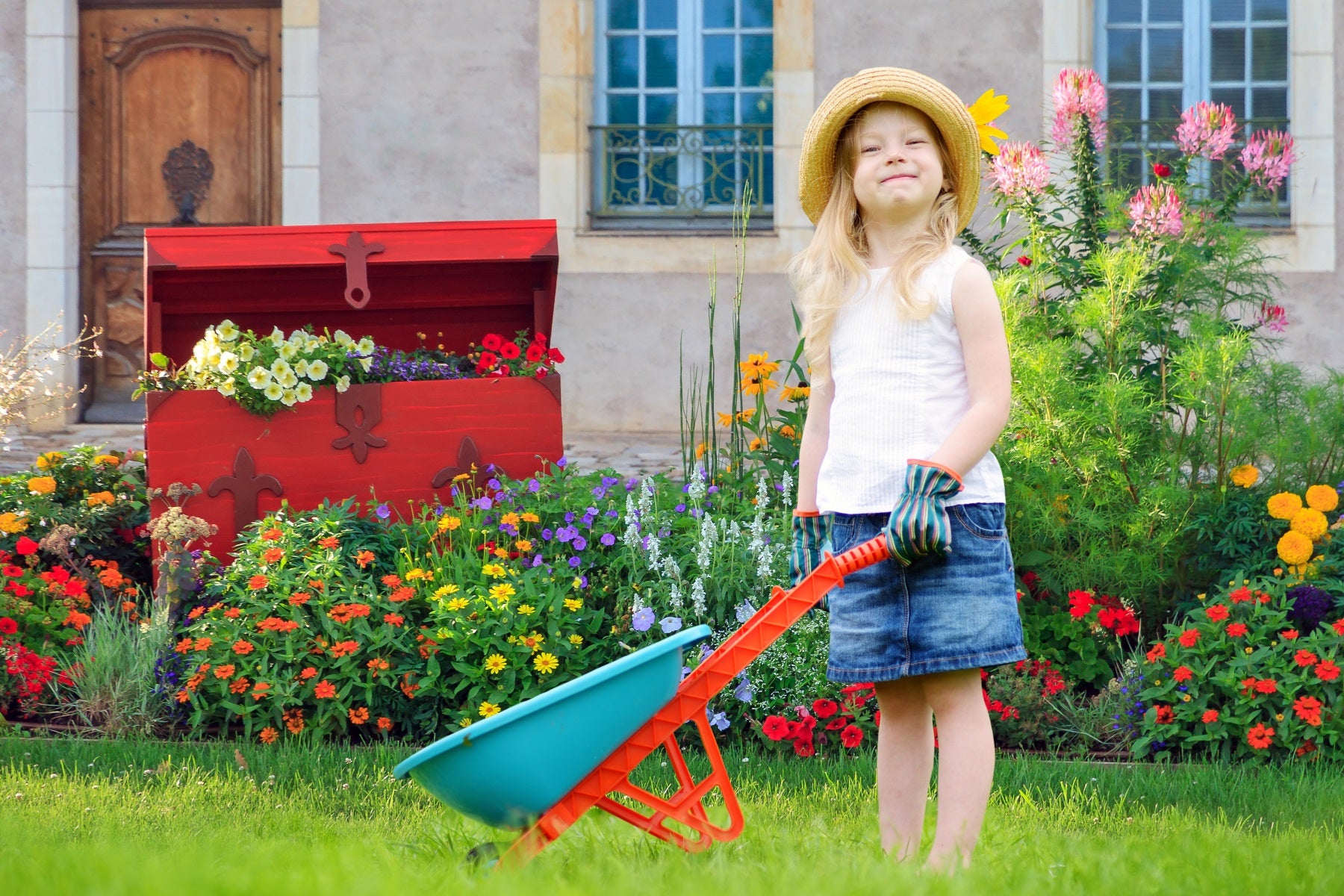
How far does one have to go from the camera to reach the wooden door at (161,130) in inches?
332

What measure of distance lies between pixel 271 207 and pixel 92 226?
1.13 m

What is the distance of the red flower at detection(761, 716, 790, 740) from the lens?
3.44 meters

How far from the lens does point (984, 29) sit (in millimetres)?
8211

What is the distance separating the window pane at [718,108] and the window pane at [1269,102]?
10.8 feet

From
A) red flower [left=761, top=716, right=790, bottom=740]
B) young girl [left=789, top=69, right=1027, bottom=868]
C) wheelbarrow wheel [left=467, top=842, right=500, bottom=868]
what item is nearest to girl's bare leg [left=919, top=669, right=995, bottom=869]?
young girl [left=789, top=69, right=1027, bottom=868]

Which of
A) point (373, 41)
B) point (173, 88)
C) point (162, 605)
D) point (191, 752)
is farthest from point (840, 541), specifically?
point (173, 88)

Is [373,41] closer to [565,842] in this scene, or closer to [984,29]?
[984,29]

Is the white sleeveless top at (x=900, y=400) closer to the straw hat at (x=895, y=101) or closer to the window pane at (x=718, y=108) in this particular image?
the straw hat at (x=895, y=101)

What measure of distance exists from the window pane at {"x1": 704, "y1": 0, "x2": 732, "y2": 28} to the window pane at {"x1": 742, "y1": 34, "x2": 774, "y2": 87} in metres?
0.16

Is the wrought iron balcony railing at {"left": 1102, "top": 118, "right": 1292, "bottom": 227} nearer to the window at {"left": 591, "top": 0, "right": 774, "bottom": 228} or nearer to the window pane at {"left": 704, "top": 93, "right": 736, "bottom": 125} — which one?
the window at {"left": 591, "top": 0, "right": 774, "bottom": 228}

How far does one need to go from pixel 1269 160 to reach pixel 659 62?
514 centimetres

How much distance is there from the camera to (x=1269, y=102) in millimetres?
8484

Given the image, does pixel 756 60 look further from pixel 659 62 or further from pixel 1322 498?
pixel 1322 498

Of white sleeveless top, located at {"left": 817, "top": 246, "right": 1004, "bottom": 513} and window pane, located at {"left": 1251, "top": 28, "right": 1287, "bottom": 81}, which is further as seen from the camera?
window pane, located at {"left": 1251, "top": 28, "right": 1287, "bottom": 81}
